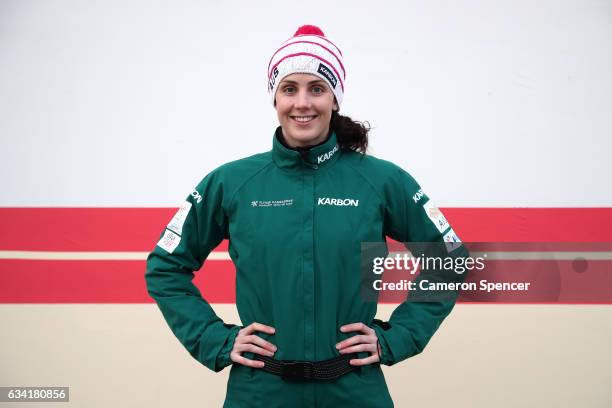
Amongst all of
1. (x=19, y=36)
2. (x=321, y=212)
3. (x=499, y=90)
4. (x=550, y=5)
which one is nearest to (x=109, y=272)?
(x=19, y=36)

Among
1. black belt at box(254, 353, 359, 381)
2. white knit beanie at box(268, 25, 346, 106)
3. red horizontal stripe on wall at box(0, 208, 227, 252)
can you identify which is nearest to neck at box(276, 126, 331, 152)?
white knit beanie at box(268, 25, 346, 106)

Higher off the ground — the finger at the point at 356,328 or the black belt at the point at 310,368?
the finger at the point at 356,328

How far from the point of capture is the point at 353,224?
1.45 metres

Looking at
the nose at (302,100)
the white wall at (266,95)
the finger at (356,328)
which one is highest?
the white wall at (266,95)

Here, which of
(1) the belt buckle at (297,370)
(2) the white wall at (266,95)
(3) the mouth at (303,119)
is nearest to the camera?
(1) the belt buckle at (297,370)

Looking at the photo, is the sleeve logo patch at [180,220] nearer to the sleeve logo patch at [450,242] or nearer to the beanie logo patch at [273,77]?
the beanie logo patch at [273,77]

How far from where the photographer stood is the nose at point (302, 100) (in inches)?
57.3

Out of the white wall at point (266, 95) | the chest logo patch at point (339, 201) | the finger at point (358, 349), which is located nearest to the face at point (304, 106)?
the chest logo patch at point (339, 201)

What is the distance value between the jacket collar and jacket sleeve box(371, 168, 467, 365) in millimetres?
183

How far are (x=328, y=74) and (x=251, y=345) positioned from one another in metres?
0.76

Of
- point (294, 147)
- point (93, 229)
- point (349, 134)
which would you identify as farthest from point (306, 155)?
point (93, 229)

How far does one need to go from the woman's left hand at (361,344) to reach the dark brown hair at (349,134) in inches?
20.2

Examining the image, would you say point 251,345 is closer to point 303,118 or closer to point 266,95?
point 303,118

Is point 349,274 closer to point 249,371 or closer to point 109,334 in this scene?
point 249,371
